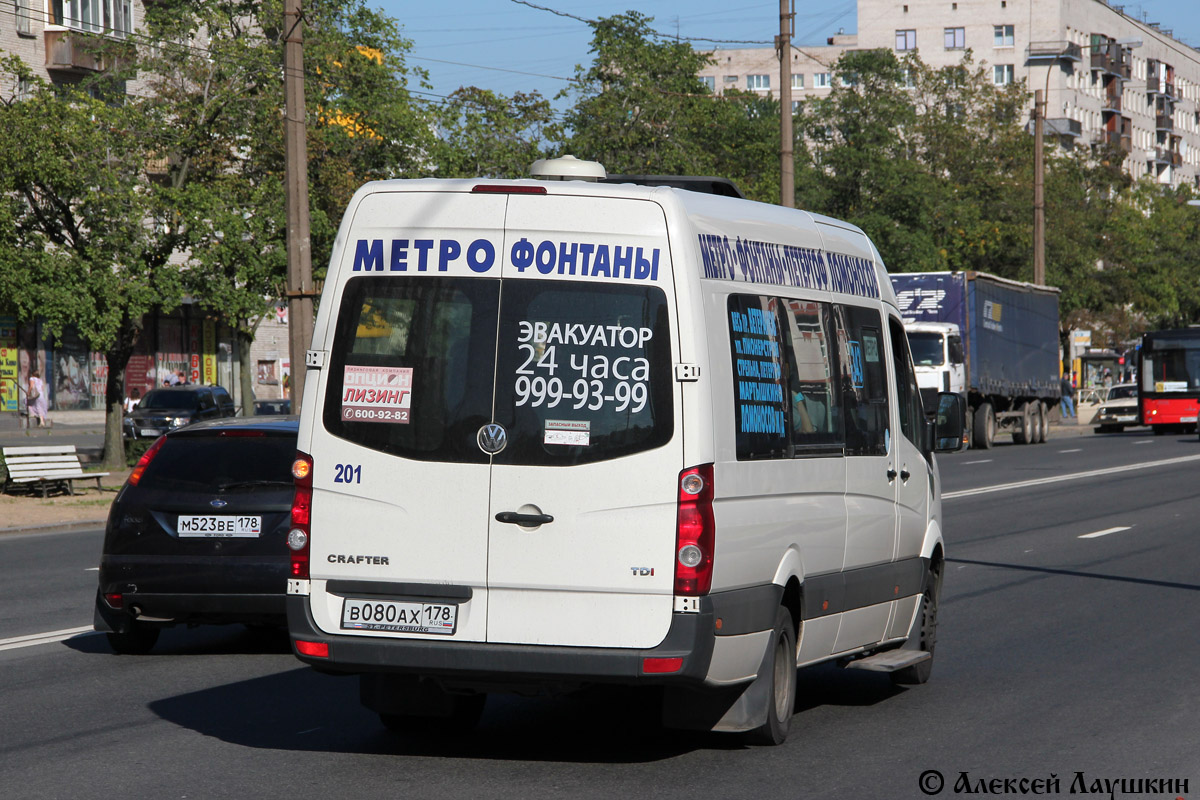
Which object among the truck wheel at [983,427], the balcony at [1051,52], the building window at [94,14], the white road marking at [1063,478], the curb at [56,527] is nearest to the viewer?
the curb at [56,527]

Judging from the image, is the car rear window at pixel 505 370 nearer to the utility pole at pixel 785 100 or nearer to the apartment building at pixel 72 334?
the utility pole at pixel 785 100

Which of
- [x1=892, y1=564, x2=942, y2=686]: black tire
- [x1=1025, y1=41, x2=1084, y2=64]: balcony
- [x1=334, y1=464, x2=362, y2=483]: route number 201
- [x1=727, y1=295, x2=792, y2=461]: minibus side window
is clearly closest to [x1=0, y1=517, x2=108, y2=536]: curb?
[x1=892, y1=564, x2=942, y2=686]: black tire

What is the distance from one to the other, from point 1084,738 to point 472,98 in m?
34.3

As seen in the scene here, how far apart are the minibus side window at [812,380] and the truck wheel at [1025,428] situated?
35.7 metres

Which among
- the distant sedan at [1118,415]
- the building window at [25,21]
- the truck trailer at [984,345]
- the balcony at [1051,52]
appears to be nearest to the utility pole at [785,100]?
the truck trailer at [984,345]

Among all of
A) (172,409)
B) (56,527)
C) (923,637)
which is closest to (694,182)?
(923,637)

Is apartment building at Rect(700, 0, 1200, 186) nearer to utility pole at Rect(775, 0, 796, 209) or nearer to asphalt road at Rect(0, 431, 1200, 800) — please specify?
utility pole at Rect(775, 0, 796, 209)

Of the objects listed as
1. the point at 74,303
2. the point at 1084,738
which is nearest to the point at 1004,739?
the point at 1084,738

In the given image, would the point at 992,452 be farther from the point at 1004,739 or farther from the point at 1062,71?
the point at 1062,71

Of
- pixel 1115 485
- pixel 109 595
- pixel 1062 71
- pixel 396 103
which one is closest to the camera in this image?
pixel 109 595

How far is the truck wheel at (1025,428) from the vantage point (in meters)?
42.0

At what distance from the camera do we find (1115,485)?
1031 inches

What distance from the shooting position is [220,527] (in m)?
9.58

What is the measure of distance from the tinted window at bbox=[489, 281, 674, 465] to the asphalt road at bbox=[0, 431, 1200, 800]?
1.33 metres
